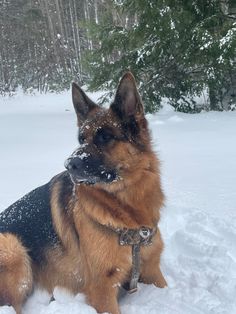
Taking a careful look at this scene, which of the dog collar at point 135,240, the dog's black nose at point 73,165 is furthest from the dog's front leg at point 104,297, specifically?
the dog's black nose at point 73,165

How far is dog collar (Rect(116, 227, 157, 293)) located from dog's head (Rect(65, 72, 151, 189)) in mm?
371

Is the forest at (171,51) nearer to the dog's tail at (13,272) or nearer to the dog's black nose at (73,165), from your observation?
the dog's black nose at (73,165)

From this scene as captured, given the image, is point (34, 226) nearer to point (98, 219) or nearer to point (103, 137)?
point (98, 219)

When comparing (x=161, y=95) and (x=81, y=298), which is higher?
(x=161, y=95)

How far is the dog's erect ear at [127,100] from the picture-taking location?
279cm

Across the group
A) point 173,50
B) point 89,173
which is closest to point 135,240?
point 89,173

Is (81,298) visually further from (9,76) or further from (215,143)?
(9,76)

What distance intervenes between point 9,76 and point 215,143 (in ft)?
61.1

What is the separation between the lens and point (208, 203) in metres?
4.84

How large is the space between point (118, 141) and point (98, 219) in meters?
0.55

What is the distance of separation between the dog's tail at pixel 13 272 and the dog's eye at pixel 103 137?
38.5 inches

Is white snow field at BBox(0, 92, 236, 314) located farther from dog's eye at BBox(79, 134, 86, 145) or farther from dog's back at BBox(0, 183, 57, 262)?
dog's eye at BBox(79, 134, 86, 145)

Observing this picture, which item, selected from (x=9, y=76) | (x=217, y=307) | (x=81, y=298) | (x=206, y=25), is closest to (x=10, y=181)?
(x=81, y=298)

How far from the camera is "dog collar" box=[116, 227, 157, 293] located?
9.46 ft
